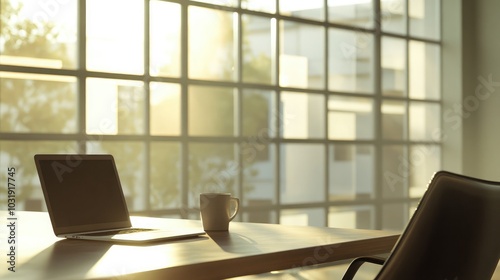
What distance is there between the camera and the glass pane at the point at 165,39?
4.82 meters

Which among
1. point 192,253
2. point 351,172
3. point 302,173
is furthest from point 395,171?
point 192,253

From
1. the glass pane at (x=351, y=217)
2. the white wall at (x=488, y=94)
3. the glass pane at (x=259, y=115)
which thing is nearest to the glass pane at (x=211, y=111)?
the glass pane at (x=259, y=115)

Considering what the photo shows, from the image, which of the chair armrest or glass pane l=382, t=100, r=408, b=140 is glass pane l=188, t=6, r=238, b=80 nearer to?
glass pane l=382, t=100, r=408, b=140

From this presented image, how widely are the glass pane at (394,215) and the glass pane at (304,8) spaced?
1.77 metres

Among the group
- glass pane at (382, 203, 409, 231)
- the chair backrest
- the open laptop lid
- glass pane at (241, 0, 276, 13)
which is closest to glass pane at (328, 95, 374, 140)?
glass pane at (382, 203, 409, 231)

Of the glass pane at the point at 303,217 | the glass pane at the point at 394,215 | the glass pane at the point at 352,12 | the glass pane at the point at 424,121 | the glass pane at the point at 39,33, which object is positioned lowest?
the glass pane at the point at 394,215

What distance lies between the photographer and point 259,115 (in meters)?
5.48

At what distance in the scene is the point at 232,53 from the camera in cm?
526

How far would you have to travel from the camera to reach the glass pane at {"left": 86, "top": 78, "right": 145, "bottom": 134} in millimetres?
4520

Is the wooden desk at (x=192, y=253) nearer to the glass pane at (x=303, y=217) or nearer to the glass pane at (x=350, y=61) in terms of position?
the glass pane at (x=303, y=217)

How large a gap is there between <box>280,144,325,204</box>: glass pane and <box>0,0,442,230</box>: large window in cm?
1

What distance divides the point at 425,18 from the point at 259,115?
8.41 feet

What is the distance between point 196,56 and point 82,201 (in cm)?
339

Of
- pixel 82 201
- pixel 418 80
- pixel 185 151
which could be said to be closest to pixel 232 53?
pixel 185 151
